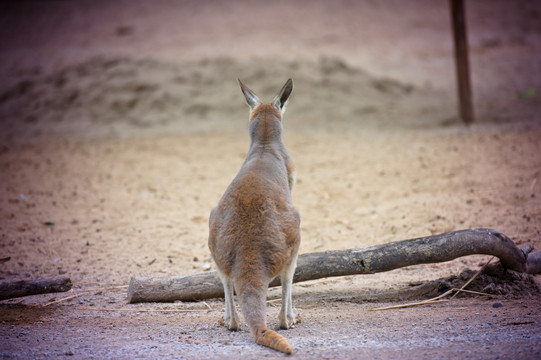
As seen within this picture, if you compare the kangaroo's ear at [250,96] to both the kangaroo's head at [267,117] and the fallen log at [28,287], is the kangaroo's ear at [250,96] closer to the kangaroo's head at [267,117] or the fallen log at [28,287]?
the kangaroo's head at [267,117]

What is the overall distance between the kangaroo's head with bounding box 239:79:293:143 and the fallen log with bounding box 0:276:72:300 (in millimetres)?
2340

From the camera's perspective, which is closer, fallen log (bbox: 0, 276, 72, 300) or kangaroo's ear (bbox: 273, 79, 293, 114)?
fallen log (bbox: 0, 276, 72, 300)

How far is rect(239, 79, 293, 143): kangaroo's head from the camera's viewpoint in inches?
206

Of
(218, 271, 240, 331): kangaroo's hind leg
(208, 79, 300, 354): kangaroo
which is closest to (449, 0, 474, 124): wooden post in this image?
(208, 79, 300, 354): kangaroo

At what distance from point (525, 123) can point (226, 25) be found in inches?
436

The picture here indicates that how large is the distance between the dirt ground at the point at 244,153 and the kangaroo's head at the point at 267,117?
1.70 meters

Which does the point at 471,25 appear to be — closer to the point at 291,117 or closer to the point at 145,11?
the point at 291,117

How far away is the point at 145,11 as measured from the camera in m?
20.3

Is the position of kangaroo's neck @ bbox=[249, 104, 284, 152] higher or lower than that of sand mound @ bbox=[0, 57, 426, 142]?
lower

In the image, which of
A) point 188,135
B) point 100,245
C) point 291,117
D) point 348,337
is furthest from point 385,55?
point 348,337

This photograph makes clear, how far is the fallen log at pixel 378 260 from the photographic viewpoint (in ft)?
16.0

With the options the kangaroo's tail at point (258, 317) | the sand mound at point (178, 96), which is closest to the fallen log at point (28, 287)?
the kangaroo's tail at point (258, 317)

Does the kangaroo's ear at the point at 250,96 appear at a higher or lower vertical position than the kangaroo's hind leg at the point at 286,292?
higher

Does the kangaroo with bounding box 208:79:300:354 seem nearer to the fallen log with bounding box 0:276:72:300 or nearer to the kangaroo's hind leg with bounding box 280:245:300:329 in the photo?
the kangaroo's hind leg with bounding box 280:245:300:329
